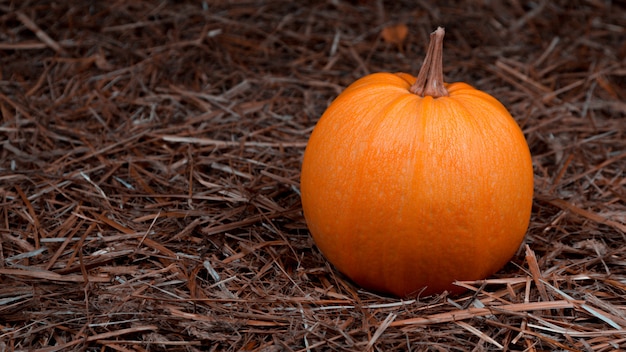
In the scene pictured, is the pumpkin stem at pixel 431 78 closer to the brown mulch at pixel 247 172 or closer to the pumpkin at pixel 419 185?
the pumpkin at pixel 419 185

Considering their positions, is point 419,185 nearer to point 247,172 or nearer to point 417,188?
point 417,188

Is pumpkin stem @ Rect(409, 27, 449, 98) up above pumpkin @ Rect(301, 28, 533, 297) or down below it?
above

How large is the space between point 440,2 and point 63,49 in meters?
2.75

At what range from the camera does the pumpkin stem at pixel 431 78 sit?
8.87ft

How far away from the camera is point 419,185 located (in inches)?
99.3

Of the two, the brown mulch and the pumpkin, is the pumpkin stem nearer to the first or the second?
the pumpkin

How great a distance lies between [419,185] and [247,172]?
1357 mm

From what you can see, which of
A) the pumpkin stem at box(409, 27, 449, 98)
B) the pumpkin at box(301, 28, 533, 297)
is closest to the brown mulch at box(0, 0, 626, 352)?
A: the pumpkin at box(301, 28, 533, 297)

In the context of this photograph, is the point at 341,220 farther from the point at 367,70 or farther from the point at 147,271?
the point at 367,70

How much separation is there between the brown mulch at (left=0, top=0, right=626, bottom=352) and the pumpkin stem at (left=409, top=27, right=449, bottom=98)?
2.51 feet

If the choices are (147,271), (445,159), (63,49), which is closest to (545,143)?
(445,159)

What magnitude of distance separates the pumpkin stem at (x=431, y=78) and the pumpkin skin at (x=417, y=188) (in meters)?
0.05

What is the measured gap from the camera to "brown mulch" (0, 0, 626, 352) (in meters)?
2.59

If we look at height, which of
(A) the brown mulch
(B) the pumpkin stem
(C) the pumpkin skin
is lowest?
(A) the brown mulch
